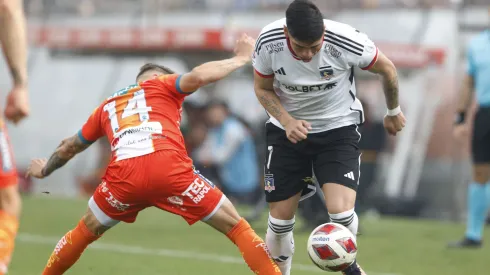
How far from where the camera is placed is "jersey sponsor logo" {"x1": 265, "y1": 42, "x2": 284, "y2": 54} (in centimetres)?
662

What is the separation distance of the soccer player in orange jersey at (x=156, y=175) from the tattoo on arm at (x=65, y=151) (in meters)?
0.27

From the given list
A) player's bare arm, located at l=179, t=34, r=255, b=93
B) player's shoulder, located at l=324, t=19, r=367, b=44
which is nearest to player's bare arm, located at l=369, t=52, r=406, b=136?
player's shoulder, located at l=324, t=19, r=367, b=44

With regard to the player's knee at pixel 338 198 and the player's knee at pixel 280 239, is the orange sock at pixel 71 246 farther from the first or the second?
the player's knee at pixel 338 198

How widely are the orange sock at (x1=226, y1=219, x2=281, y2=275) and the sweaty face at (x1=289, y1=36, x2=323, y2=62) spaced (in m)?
1.24

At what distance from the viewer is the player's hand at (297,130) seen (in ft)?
21.3

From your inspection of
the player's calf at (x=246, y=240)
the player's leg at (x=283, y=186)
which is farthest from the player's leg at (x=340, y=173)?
the player's calf at (x=246, y=240)

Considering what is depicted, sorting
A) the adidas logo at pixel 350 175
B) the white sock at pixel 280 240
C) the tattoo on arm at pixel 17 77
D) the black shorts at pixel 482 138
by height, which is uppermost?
the tattoo on arm at pixel 17 77

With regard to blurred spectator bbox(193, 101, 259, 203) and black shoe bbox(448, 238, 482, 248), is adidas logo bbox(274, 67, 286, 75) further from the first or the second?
blurred spectator bbox(193, 101, 259, 203)

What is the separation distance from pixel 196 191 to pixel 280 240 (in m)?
0.90

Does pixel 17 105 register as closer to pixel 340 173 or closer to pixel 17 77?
pixel 17 77

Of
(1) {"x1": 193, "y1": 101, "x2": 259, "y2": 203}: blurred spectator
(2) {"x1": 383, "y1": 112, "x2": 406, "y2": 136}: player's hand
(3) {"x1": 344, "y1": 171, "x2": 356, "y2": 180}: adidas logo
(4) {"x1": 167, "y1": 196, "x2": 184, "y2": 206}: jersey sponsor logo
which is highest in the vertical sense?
(2) {"x1": 383, "y1": 112, "x2": 406, "y2": 136}: player's hand

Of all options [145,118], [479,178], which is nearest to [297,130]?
[145,118]

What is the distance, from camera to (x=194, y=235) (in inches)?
499

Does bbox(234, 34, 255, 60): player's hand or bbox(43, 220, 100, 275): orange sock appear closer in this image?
bbox(43, 220, 100, 275): orange sock
